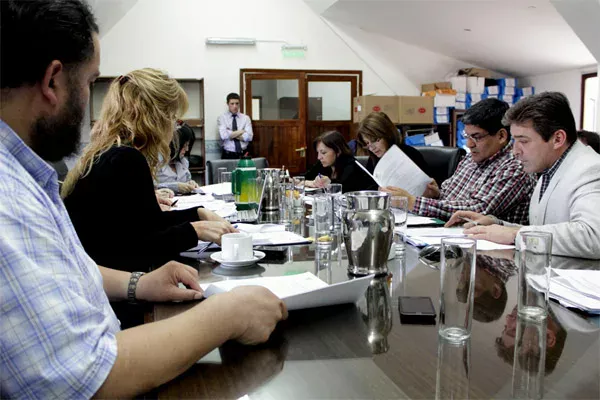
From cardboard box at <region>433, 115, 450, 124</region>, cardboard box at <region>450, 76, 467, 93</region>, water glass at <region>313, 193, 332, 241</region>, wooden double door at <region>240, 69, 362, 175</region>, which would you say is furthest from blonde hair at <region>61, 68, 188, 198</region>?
cardboard box at <region>450, 76, 467, 93</region>

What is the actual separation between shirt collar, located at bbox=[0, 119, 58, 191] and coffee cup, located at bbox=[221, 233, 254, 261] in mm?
632

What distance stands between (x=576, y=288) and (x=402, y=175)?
175 cm

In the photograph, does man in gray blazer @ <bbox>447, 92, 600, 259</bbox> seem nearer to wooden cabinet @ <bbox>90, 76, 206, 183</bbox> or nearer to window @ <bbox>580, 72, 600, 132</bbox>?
wooden cabinet @ <bbox>90, 76, 206, 183</bbox>

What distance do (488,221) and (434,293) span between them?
3.14 feet

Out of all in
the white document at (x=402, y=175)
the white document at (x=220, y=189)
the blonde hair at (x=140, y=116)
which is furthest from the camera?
the white document at (x=220, y=189)

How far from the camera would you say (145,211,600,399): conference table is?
71 centimetres

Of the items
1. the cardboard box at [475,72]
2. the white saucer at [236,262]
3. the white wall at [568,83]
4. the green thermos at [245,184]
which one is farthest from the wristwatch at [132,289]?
the cardboard box at [475,72]

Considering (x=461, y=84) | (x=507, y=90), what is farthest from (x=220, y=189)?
(x=507, y=90)

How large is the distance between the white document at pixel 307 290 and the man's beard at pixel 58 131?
41cm

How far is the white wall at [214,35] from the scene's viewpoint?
24.4ft

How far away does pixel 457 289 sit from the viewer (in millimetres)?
892

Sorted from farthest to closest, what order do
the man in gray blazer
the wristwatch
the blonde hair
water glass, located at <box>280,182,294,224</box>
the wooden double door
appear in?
the wooden double door < water glass, located at <box>280,182,294,224</box> < the blonde hair < the man in gray blazer < the wristwatch

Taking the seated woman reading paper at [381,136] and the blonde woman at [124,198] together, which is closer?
the blonde woman at [124,198]

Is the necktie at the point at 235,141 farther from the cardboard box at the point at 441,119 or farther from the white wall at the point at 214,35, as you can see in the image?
the cardboard box at the point at 441,119
